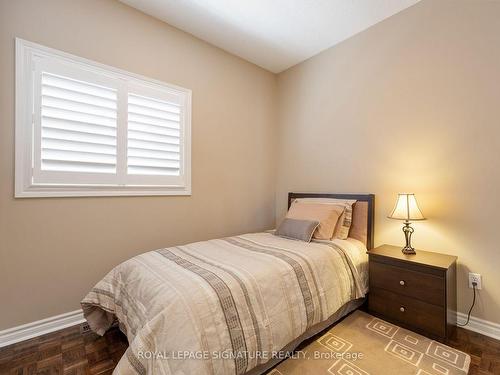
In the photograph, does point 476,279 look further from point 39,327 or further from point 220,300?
point 39,327

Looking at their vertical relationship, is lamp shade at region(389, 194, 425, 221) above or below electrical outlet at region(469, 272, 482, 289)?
above

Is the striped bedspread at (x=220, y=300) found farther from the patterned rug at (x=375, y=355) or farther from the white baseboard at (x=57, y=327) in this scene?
the white baseboard at (x=57, y=327)

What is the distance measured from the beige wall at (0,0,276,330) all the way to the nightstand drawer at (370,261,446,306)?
5.38 feet

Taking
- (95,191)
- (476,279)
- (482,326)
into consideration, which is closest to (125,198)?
(95,191)

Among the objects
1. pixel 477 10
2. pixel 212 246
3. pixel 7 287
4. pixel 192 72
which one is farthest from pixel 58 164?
pixel 477 10

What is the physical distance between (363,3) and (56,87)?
2.73 meters

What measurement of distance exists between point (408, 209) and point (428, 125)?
2.58ft

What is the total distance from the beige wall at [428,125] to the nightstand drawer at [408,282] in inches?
18.6

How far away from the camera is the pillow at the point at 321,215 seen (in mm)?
2283

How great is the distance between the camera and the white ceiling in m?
2.21

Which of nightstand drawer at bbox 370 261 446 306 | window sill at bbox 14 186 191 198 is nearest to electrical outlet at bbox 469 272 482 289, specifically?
nightstand drawer at bbox 370 261 446 306

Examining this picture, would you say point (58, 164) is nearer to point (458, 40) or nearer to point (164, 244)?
point (164, 244)

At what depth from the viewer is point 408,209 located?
6.57 feet

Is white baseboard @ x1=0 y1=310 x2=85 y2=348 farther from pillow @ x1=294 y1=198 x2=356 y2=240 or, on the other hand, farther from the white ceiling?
the white ceiling
